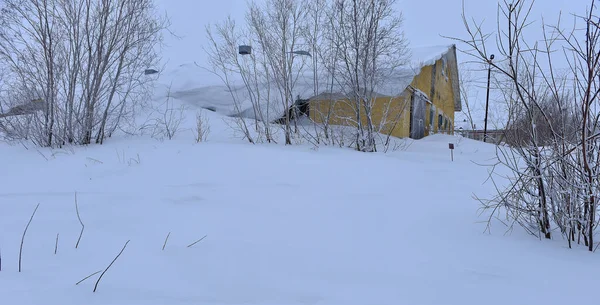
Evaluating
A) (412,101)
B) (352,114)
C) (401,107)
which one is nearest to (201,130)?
(352,114)

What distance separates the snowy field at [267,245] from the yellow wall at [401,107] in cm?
400

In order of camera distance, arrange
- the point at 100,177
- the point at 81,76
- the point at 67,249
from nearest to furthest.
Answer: the point at 67,249 → the point at 100,177 → the point at 81,76

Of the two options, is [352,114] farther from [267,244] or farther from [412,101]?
[267,244]

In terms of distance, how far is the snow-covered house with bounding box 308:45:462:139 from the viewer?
7.88m

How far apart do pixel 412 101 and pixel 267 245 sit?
9.74 meters

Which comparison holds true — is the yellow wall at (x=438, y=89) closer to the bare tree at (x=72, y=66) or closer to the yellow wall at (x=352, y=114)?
the yellow wall at (x=352, y=114)

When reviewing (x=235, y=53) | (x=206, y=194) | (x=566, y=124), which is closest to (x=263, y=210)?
(x=206, y=194)

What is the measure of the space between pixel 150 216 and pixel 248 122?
5.97 metres

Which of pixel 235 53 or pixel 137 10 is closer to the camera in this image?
pixel 137 10

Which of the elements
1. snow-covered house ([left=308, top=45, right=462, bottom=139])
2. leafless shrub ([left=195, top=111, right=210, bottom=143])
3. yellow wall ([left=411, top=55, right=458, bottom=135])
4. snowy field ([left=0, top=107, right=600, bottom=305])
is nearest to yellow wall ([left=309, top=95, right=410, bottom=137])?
snow-covered house ([left=308, top=45, right=462, bottom=139])

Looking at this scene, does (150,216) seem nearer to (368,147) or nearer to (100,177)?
(100,177)

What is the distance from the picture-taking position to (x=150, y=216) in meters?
2.39

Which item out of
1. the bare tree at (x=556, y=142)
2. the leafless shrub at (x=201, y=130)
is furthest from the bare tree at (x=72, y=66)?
the bare tree at (x=556, y=142)

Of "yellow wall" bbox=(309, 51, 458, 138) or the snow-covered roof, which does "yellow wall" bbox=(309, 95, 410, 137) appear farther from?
the snow-covered roof
